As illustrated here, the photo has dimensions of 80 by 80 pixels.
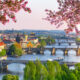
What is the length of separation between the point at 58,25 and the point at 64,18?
0.16 ft

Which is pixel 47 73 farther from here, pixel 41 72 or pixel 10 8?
pixel 10 8

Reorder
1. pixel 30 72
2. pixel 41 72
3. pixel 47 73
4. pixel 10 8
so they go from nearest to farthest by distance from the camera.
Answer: pixel 10 8
pixel 47 73
pixel 41 72
pixel 30 72

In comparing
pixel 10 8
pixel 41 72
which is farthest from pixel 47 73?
pixel 10 8

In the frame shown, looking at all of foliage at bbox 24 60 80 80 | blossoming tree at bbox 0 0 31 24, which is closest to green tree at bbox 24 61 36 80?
foliage at bbox 24 60 80 80

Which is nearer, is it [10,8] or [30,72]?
[10,8]

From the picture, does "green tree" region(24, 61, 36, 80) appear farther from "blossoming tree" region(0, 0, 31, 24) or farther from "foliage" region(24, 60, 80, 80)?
"blossoming tree" region(0, 0, 31, 24)

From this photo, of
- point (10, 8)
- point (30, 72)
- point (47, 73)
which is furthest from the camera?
point (30, 72)

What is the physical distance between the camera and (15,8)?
1.18m

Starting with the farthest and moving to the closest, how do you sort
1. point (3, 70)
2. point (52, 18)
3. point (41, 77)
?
point (3, 70) < point (41, 77) < point (52, 18)

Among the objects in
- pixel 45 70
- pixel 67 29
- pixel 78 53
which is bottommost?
pixel 78 53

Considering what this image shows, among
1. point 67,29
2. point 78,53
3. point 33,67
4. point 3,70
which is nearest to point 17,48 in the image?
point 78,53

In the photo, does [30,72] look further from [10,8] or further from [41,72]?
[10,8]

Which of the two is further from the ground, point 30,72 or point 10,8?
point 10,8

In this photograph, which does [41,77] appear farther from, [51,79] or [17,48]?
[17,48]
